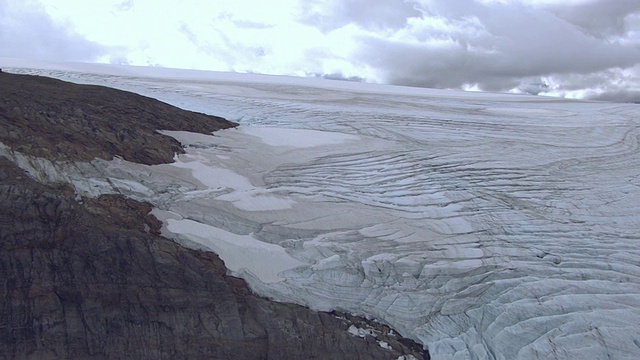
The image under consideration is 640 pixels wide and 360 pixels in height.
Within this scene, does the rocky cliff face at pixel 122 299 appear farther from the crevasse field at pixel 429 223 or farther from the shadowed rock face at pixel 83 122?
the shadowed rock face at pixel 83 122

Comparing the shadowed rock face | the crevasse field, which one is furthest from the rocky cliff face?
the shadowed rock face

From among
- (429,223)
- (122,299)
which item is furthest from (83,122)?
(429,223)

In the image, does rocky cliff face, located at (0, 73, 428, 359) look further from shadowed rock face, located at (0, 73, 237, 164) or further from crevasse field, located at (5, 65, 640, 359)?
shadowed rock face, located at (0, 73, 237, 164)

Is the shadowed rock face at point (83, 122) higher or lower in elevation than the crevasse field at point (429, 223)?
higher

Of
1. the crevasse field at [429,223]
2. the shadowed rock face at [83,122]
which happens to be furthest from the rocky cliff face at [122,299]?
the shadowed rock face at [83,122]

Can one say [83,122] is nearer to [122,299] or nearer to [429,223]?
[122,299]

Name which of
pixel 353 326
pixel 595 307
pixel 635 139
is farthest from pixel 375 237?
pixel 635 139
